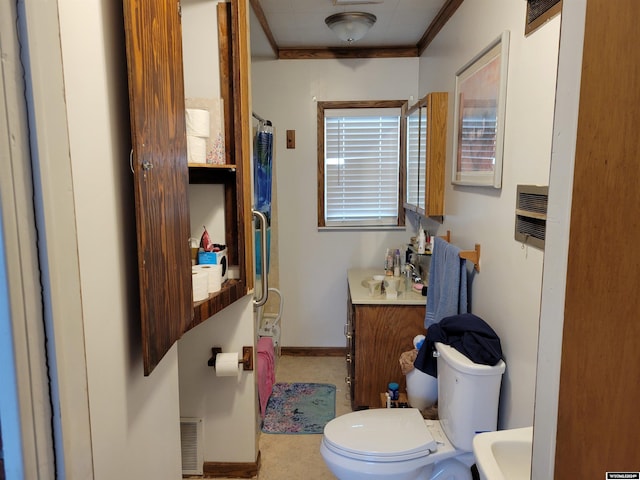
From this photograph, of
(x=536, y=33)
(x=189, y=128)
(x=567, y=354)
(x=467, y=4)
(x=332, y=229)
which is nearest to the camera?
(x=567, y=354)

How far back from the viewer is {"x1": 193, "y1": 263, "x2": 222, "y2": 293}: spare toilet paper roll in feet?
5.53

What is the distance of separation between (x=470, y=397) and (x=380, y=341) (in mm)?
953

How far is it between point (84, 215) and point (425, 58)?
2879 millimetres

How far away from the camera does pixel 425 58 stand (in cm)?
308

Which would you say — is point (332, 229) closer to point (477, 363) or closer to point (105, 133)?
point (477, 363)

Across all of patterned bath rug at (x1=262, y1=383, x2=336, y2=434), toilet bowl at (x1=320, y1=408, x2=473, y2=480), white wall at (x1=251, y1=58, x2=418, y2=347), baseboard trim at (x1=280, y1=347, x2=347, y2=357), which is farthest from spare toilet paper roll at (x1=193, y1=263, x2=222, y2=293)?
baseboard trim at (x1=280, y1=347, x2=347, y2=357)

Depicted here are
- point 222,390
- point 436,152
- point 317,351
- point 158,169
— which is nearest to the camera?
point 158,169

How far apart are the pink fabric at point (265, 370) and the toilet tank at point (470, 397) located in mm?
1293

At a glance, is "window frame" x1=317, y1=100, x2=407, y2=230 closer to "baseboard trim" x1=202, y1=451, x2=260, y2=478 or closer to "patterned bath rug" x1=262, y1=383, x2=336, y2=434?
"patterned bath rug" x1=262, y1=383, x2=336, y2=434

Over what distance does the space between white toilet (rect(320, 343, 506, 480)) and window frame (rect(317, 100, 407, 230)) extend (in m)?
1.75

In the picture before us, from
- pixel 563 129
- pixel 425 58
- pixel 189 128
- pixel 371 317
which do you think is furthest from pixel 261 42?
pixel 563 129

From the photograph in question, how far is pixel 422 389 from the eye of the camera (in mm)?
2242

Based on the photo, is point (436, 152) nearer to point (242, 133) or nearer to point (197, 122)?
point (242, 133)

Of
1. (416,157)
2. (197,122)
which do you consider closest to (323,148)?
(416,157)
